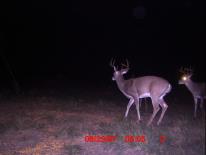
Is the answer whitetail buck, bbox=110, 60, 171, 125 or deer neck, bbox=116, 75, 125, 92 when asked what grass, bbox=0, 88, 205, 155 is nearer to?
whitetail buck, bbox=110, 60, 171, 125

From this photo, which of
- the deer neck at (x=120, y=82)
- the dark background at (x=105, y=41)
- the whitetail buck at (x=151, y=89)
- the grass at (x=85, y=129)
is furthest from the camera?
the dark background at (x=105, y=41)

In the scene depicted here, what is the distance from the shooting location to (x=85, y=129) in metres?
10.3

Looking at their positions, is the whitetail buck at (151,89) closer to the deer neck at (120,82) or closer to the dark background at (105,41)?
the deer neck at (120,82)

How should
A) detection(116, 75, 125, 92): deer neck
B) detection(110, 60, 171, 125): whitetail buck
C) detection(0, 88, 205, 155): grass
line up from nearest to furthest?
detection(0, 88, 205, 155): grass
detection(110, 60, 171, 125): whitetail buck
detection(116, 75, 125, 92): deer neck

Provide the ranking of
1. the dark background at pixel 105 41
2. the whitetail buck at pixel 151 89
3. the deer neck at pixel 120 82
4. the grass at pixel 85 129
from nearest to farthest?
the grass at pixel 85 129 → the whitetail buck at pixel 151 89 → the deer neck at pixel 120 82 → the dark background at pixel 105 41

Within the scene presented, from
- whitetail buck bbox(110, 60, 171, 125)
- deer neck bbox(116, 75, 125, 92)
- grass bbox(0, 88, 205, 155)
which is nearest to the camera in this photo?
grass bbox(0, 88, 205, 155)

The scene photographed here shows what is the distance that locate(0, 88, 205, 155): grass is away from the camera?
8.55m

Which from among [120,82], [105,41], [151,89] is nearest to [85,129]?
[151,89]

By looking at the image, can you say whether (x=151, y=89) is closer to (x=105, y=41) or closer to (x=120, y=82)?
(x=120, y=82)

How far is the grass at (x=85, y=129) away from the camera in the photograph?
28.1 feet

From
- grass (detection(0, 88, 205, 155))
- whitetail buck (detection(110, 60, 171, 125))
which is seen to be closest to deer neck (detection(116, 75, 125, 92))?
whitetail buck (detection(110, 60, 171, 125))

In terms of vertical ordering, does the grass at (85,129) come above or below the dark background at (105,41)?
below

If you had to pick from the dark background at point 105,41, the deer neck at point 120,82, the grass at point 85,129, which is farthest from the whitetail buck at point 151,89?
the dark background at point 105,41

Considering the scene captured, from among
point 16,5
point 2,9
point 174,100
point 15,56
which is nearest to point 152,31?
point 15,56
